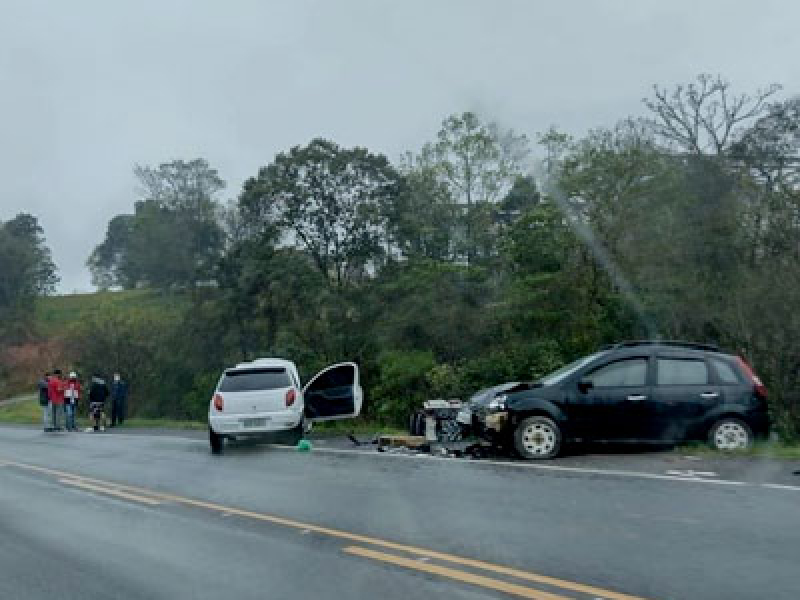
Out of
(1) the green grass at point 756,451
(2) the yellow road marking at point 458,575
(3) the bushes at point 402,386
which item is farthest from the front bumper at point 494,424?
(3) the bushes at point 402,386

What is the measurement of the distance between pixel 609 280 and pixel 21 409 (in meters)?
34.6

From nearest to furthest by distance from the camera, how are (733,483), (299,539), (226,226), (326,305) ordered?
(299,539) → (733,483) → (326,305) → (226,226)

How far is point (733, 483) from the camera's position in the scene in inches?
402

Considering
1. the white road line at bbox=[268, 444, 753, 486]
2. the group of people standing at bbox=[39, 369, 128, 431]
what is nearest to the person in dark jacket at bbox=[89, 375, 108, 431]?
the group of people standing at bbox=[39, 369, 128, 431]

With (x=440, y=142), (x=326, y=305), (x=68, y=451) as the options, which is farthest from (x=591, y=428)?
(x=440, y=142)

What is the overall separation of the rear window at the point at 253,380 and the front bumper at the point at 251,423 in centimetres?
50

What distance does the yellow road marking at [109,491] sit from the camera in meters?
11.2

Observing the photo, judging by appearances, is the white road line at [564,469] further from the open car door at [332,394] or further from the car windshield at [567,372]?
the open car door at [332,394]

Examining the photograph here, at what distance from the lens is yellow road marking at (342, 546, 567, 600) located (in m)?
6.09

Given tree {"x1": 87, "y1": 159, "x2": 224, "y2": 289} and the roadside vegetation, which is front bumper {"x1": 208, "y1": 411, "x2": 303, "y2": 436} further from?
tree {"x1": 87, "y1": 159, "x2": 224, "y2": 289}

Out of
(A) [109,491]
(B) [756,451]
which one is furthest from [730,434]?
(A) [109,491]

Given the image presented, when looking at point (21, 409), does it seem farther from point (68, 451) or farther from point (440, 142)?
point (68, 451)

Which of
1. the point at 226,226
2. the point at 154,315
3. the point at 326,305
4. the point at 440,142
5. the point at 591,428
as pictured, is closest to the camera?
the point at 591,428

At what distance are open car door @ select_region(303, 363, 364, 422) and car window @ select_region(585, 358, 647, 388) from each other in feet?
25.8
